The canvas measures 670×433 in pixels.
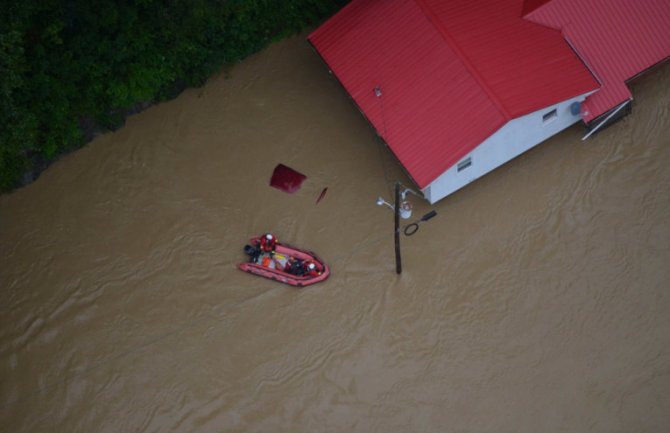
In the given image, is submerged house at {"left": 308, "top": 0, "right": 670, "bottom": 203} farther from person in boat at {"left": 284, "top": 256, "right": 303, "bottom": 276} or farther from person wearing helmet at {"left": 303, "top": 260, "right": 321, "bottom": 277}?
person in boat at {"left": 284, "top": 256, "right": 303, "bottom": 276}

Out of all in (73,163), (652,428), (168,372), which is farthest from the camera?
(73,163)

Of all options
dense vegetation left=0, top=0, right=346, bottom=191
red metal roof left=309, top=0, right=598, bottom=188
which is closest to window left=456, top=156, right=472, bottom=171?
red metal roof left=309, top=0, right=598, bottom=188

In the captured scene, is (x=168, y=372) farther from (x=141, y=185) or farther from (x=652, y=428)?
(x=652, y=428)

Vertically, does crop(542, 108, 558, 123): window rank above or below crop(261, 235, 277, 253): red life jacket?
below

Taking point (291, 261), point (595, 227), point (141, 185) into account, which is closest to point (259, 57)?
point (141, 185)

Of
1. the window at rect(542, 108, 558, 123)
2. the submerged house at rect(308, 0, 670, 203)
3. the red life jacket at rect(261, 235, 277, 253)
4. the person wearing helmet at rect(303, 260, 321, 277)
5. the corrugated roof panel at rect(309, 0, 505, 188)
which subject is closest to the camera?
the corrugated roof panel at rect(309, 0, 505, 188)

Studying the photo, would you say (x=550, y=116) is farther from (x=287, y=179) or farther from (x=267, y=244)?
(x=267, y=244)

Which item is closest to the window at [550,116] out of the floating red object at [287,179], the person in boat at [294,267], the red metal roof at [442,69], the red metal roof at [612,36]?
the red metal roof at [442,69]
